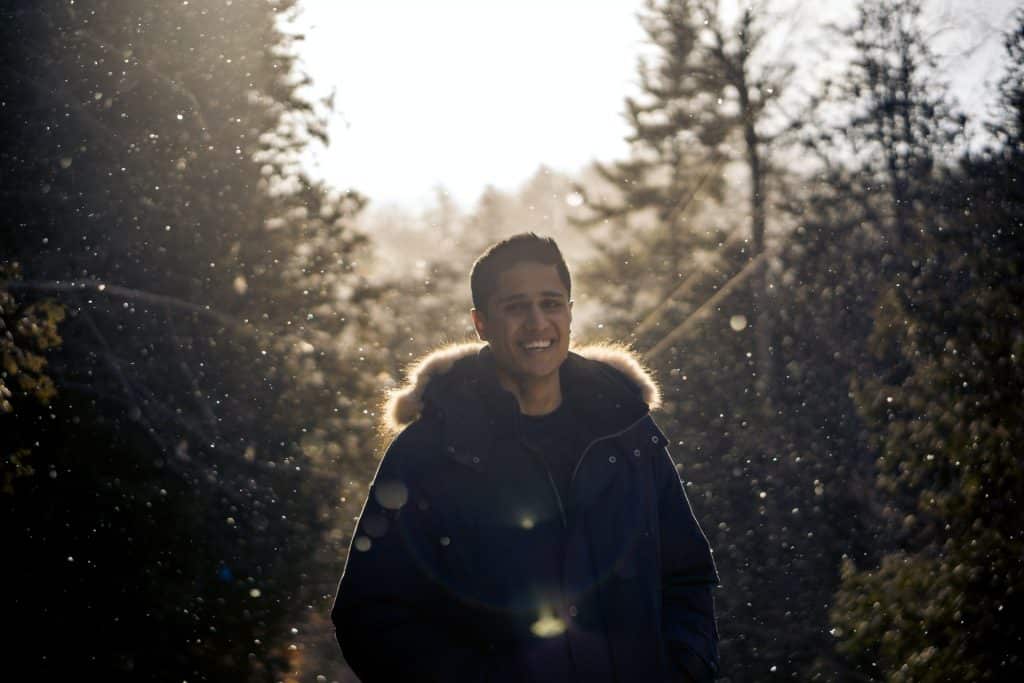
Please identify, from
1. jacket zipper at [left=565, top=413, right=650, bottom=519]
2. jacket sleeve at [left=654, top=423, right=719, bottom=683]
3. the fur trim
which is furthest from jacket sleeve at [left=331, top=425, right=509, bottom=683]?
jacket sleeve at [left=654, top=423, right=719, bottom=683]

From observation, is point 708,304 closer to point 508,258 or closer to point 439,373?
point 508,258

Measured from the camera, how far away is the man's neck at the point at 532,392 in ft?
11.1

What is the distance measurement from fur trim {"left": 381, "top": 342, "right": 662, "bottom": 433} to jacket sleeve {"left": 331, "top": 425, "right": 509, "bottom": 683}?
1.00 ft

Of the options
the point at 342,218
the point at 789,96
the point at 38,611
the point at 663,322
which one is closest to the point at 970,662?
the point at 38,611

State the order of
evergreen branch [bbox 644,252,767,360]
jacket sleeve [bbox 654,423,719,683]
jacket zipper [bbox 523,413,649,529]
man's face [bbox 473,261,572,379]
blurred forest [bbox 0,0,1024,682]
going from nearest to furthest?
jacket zipper [bbox 523,413,649,529]
jacket sleeve [bbox 654,423,719,683]
man's face [bbox 473,261,572,379]
blurred forest [bbox 0,0,1024,682]
evergreen branch [bbox 644,252,767,360]

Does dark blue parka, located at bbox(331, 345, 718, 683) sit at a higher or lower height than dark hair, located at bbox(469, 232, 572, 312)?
lower

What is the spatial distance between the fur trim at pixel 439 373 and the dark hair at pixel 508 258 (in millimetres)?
214

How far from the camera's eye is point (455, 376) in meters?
3.37

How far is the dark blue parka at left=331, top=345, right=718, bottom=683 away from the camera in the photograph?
2.90 m

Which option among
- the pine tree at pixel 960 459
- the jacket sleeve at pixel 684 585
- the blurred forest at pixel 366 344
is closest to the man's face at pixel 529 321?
the jacket sleeve at pixel 684 585

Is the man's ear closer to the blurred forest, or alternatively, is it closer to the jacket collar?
the jacket collar

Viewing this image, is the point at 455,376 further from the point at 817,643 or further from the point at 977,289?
the point at 817,643

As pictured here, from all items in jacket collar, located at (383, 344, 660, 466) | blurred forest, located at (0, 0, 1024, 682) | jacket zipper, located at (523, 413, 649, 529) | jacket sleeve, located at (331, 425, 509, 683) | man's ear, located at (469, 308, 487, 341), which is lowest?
jacket sleeve, located at (331, 425, 509, 683)

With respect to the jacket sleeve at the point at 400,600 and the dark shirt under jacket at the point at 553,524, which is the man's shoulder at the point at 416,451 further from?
the dark shirt under jacket at the point at 553,524
